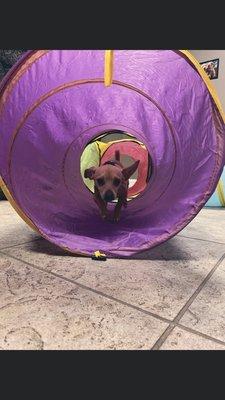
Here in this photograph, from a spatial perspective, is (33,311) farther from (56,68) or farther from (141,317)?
(56,68)

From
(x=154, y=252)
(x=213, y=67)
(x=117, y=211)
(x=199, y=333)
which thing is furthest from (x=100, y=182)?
(x=213, y=67)

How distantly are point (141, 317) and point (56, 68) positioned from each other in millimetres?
1727

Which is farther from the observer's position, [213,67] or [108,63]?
[213,67]

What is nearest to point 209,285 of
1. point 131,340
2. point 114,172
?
point 131,340

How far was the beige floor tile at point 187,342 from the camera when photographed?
0.94m

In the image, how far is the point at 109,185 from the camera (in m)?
2.34

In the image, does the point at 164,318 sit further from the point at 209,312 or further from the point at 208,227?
the point at 208,227

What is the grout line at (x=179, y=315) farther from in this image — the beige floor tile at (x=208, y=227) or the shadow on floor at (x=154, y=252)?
the beige floor tile at (x=208, y=227)

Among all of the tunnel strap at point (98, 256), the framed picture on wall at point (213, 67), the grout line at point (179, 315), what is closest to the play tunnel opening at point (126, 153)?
the tunnel strap at point (98, 256)

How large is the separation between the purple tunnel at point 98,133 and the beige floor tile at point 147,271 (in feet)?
0.35

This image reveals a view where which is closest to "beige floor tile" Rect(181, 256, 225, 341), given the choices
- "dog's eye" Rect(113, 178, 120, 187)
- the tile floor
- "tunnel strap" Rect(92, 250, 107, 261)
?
the tile floor

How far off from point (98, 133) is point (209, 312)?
183cm

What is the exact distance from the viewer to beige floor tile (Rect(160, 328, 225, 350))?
36.9 inches

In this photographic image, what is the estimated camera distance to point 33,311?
1135 mm
